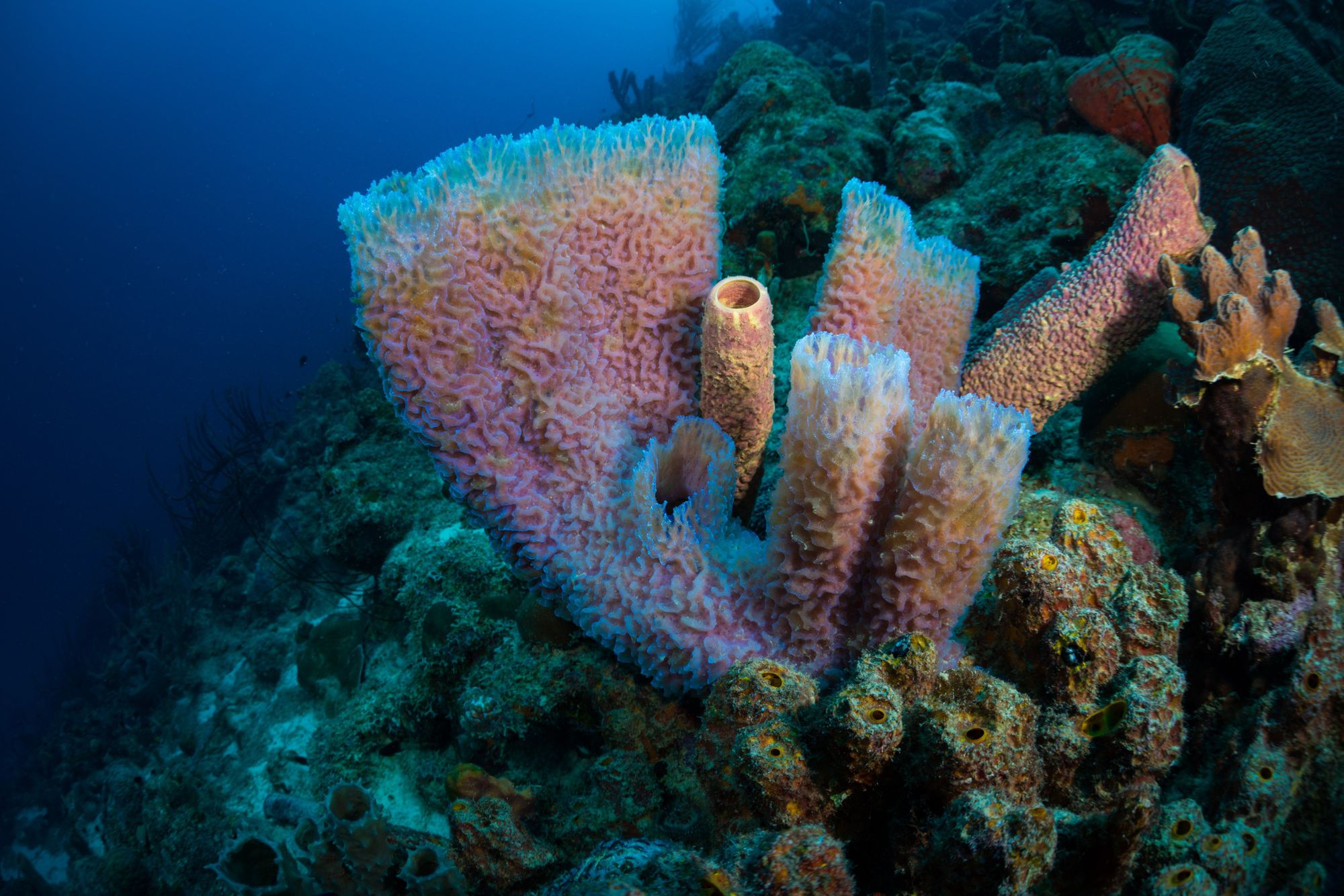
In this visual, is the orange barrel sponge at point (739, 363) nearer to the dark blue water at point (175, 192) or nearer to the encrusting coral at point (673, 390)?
the encrusting coral at point (673, 390)

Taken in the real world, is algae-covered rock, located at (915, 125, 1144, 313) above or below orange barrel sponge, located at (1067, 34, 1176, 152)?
below

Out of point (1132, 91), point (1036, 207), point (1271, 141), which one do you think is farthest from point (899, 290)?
point (1132, 91)

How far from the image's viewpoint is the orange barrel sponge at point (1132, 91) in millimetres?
4133

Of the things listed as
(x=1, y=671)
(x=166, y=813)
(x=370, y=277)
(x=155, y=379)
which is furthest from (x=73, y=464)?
(x=370, y=277)

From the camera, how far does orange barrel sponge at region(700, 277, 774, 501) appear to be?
6.31ft

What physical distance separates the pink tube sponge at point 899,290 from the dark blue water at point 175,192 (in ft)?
66.4

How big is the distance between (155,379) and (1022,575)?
63.0 metres

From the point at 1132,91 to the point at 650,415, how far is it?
448 centimetres

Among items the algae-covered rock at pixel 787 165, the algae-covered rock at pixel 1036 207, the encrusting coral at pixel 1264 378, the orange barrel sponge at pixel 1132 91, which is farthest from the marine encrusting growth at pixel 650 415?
the orange barrel sponge at pixel 1132 91

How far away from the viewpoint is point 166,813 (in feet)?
14.5

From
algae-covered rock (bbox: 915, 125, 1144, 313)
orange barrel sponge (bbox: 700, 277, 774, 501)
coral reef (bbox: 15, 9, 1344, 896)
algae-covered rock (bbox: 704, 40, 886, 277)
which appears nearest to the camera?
coral reef (bbox: 15, 9, 1344, 896)

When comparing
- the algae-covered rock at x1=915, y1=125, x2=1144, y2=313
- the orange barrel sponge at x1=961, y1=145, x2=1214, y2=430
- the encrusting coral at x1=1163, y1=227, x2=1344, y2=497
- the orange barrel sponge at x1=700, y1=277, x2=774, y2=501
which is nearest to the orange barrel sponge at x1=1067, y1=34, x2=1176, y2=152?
the algae-covered rock at x1=915, y1=125, x2=1144, y2=313

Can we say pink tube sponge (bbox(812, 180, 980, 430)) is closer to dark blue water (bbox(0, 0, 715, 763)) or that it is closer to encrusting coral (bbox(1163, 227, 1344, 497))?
encrusting coral (bbox(1163, 227, 1344, 497))

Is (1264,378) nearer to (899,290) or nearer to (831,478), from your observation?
(899,290)
